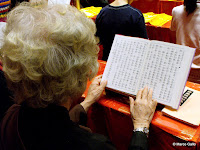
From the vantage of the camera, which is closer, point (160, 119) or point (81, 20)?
point (81, 20)

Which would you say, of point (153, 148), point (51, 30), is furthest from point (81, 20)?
Result: point (153, 148)

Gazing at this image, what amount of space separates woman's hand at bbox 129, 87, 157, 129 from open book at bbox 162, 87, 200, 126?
0.07m

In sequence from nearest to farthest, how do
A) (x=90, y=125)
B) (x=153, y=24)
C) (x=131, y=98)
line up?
(x=131, y=98)
(x=90, y=125)
(x=153, y=24)

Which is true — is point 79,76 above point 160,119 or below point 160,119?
above

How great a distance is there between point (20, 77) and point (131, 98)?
549 mm

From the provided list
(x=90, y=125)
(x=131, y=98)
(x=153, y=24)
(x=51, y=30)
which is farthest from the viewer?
(x=153, y=24)

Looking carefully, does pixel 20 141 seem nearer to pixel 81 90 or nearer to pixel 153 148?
pixel 81 90

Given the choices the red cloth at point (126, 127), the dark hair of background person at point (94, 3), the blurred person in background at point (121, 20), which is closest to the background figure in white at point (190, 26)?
the blurred person in background at point (121, 20)

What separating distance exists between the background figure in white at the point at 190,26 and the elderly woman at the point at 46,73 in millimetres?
1344

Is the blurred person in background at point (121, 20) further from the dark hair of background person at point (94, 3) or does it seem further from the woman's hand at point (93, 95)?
the dark hair of background person at point (94, 3)

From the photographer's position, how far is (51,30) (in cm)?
60

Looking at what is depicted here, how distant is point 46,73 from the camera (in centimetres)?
62

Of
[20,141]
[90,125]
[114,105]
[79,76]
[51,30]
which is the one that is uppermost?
[51,30]

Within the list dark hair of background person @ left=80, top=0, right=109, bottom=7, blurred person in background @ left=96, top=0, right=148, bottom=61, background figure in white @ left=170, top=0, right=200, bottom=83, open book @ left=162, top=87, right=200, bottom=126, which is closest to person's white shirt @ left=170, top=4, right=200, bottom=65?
background figure in white @ left=170, top=0, right=200, bottom=83
